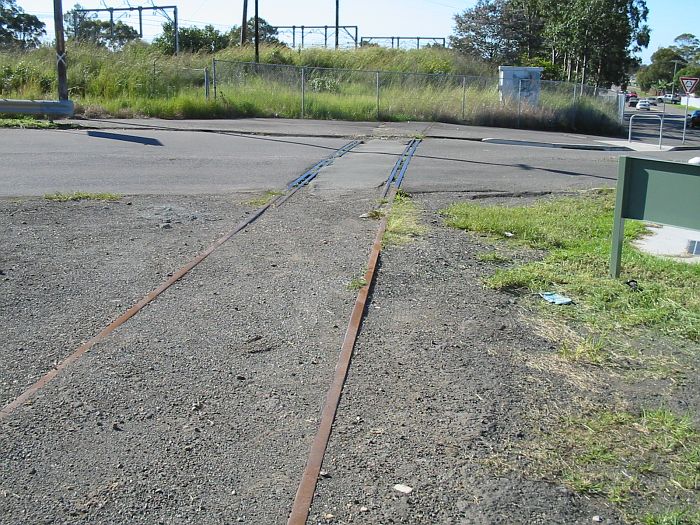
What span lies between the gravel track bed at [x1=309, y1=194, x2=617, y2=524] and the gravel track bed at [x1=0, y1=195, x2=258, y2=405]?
6.87 feet

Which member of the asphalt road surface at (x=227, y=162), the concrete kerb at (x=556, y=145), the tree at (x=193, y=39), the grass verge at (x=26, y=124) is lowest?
the asphalt road surface at (x=227, y=162)

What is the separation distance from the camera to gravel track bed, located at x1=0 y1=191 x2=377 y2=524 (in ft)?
11.7

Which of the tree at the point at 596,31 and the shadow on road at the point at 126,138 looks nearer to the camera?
the shadow on road at the point at 126,138

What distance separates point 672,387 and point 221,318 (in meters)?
3.27

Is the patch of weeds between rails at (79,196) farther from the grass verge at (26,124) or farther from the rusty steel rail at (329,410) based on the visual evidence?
the grass verge at (26,124)

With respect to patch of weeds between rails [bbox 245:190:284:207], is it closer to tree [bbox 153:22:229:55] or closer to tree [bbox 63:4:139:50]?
tree [bbox 63:4:139:50]

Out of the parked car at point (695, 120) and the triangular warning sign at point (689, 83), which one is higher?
the triangular warning sign at point (689, 83)

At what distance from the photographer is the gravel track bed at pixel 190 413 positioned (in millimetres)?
3572

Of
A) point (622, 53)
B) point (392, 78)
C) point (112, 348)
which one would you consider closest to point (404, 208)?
point (112, 348)

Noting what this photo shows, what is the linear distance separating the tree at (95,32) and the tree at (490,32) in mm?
25019

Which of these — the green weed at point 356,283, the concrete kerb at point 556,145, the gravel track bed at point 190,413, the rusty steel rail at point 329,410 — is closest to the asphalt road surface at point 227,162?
the concrete kerb at point 556,145

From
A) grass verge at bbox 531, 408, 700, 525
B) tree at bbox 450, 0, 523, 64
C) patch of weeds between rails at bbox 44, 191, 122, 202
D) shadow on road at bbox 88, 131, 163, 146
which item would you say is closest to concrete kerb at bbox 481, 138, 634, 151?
shadow on road at bbox 88, 131, 163, 146

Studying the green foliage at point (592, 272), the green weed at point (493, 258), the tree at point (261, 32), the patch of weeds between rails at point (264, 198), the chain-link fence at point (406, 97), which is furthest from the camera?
the tree at point (261, 32)

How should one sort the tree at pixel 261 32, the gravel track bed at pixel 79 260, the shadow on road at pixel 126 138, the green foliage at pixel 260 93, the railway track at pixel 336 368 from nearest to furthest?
the railway track at pixel 336 368 < the gravel track bed at pixel 79 260 < the shadow on road at pixel 126 138 < the green foliage at pixel 260 93 < the tree at pixel 261 32
